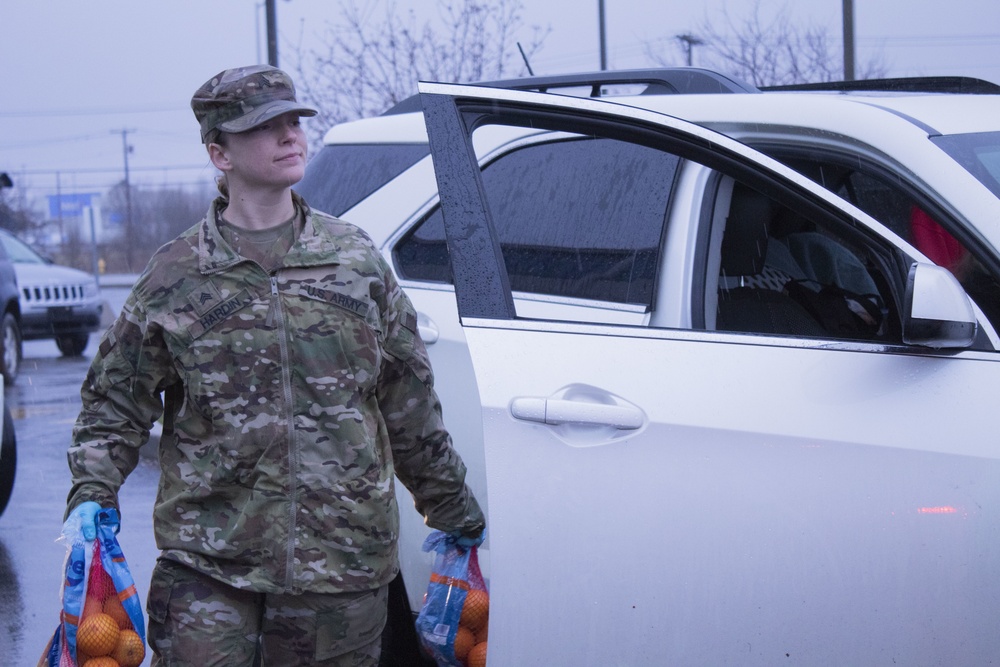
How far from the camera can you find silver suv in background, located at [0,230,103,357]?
1356 centimetres

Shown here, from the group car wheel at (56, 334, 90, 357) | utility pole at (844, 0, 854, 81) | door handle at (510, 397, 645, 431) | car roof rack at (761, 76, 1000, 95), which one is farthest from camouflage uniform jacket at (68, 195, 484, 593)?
car wheel at (56, 334, 90, 357)

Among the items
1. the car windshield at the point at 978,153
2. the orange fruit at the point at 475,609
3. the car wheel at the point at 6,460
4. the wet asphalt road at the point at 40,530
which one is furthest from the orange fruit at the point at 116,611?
the car wheel at the point at 6,460

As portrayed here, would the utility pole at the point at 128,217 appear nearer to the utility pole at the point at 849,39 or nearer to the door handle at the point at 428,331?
the utility pole at the point at 849,39

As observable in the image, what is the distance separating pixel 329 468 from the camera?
2359 mm

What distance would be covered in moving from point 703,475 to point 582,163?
121 centimetres

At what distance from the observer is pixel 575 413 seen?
2422 millimetres

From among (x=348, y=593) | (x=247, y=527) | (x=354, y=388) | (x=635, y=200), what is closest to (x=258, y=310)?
(x=354, y=388)

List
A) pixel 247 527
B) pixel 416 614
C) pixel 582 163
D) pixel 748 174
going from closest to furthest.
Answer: pixel 247 527 → pixel 748 174 → pixel 416 614 → pixel 582 163

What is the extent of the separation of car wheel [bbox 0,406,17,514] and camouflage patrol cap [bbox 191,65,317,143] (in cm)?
364

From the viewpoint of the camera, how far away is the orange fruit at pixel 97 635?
7.77 ft

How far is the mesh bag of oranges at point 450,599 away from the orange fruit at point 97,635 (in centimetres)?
70

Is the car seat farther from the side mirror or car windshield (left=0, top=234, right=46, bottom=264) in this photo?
car windshield (left=0, top=234, right=46, bottom=264)

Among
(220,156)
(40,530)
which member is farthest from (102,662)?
(40,530)

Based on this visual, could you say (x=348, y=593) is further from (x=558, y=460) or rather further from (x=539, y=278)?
(x=539, y=278)
